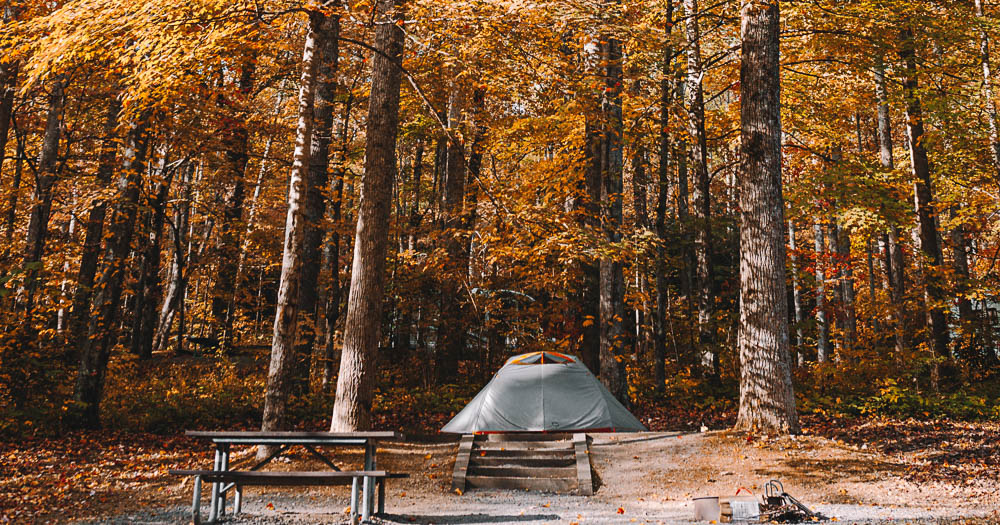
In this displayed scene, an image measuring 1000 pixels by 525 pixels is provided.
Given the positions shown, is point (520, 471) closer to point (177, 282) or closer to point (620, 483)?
point (620, 483)

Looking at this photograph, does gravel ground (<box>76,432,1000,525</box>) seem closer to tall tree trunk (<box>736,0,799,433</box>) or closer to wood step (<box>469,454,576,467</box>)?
wood step (<box>469,454,576,467</box>)

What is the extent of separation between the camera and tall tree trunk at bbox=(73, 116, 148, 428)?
10.4 meters

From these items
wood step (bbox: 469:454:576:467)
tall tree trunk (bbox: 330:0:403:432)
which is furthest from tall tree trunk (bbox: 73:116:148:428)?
wood step (bbox: 469:454:576:467)

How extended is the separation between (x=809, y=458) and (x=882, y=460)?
906 mm

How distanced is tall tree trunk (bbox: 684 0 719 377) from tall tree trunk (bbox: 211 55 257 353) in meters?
9.44

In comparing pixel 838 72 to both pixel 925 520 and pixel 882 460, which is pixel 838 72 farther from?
pixel 925 520

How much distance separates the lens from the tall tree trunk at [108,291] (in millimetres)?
10367

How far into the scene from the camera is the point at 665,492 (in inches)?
282

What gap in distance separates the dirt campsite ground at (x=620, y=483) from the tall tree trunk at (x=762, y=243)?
56cm

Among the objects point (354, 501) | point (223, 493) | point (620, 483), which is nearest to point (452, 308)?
point (620, 483)

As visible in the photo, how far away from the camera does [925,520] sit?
508 centimetres

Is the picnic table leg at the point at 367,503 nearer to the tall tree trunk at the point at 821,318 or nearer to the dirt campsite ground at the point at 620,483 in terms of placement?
the dirt campsite ground at the point at 620,483

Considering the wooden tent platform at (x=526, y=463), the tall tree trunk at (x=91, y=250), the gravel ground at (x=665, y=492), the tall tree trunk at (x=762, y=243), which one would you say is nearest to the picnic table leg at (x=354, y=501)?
the gravel ground at (x=665, y=492)

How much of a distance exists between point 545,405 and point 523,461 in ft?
3.95
